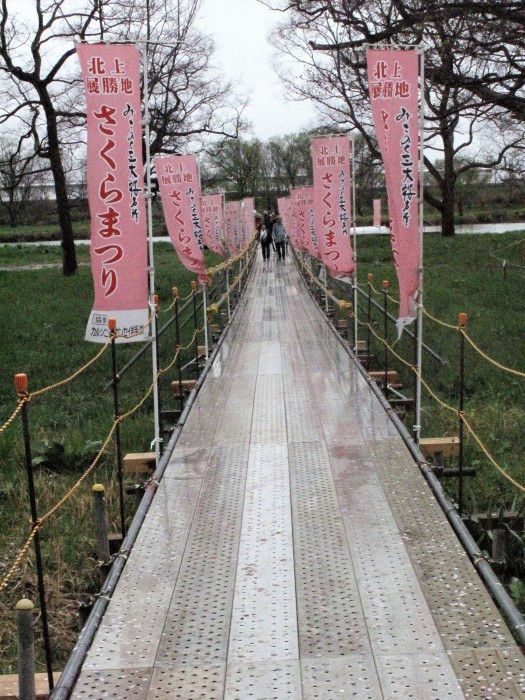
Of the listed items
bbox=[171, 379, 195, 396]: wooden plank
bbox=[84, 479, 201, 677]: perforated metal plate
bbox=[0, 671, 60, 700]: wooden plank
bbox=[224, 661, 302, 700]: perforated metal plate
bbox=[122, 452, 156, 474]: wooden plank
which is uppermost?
bbox=[171, 379, 195, 396]: wooden plank

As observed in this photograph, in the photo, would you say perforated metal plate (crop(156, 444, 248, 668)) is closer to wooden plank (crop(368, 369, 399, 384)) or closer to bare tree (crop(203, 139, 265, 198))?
wooden plank (crop(368, 369, 399, 384))

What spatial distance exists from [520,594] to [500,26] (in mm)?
9140

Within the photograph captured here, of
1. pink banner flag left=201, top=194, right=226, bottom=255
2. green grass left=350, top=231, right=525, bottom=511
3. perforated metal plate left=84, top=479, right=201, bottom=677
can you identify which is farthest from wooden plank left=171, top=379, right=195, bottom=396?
pink banner flag left=201, top=194, right=226, bottom=255

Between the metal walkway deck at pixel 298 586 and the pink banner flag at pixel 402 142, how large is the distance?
5.40ft

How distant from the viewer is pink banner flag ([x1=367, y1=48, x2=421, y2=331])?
6758mm

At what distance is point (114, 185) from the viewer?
19.5 ft

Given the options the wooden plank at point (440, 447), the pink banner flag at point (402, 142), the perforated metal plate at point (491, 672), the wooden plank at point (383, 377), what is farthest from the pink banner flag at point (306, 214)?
the perforated metal plate at point (491, 672)

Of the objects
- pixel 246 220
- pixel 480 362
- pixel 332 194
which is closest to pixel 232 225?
pixel 246 220

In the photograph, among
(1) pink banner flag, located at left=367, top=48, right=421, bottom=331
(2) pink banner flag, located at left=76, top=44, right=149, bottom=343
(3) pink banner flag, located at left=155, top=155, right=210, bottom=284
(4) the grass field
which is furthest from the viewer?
(3) pink banner flag, located at left=155, top=155, right=210, bottom=284

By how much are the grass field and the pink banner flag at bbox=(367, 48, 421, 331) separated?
218cm

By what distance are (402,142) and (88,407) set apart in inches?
216

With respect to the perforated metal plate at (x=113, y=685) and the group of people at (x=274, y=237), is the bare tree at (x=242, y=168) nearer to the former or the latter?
the group of people at (x=274, y=237)

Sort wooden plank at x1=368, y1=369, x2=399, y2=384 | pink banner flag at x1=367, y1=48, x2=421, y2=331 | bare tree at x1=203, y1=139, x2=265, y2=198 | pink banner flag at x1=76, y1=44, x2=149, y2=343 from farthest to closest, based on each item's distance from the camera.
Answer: bare tree at x1=203, y1=139, x2=265, y2=198, wooden plank at x1=368, y1=369, x2=399, y2=384, pink banner flag at x1=367, y1=48, x2=421, y2=331, pink banner flag at x1=76, y1=44, x2=149, y2=343

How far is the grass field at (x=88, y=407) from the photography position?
5.70 meters
